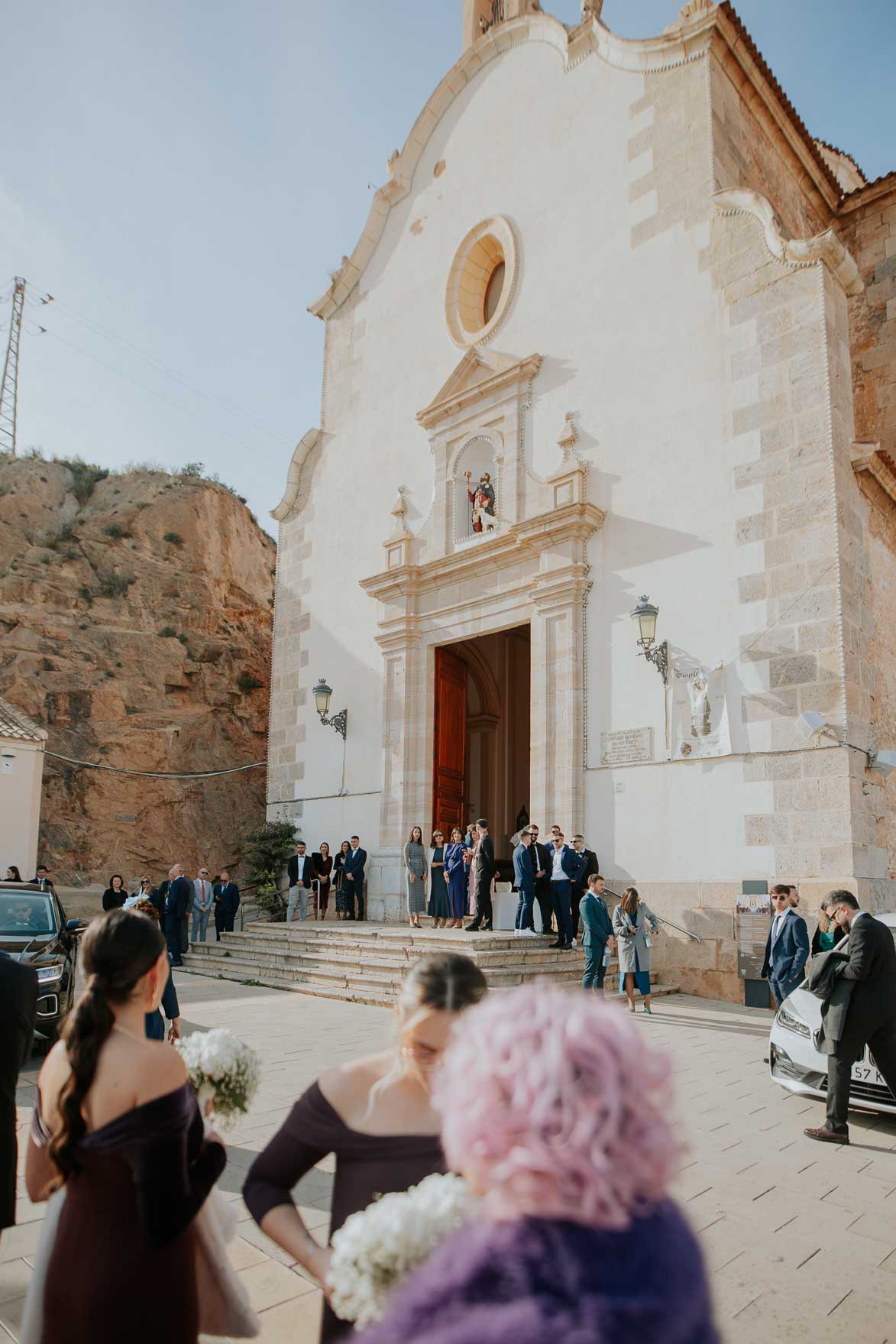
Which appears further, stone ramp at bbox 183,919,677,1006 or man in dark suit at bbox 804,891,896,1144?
stone ramp at bbox 183,919,677,1006

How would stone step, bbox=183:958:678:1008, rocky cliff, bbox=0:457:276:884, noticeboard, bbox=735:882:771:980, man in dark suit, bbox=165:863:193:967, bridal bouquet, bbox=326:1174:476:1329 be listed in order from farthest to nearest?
rocky cliff, bbox=0:457:276:884
man in dark suit, bbox=165:863:193:967
stone step, bbox=183:958:678:1008
noticeboard, bbox=735:882:771:980
bridal bouquet, bbox=326:1174:476:1329

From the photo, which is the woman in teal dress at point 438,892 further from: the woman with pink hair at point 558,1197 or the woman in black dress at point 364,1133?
the woman with pink hair at point 558,1197

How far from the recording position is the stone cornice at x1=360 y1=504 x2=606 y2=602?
12.9 meters

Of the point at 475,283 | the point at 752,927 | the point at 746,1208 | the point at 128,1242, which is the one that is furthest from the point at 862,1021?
the point at 475,283

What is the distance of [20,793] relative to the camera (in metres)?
18.0

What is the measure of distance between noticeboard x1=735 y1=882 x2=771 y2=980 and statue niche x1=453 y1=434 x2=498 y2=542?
6.76 m

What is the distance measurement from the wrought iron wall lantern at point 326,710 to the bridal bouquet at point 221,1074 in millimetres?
13421

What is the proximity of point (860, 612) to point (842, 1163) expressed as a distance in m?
7.28

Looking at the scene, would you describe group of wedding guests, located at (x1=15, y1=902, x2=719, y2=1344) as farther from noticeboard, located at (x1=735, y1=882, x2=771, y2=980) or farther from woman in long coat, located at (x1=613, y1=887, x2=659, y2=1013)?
noticeboard, located at (x1=735, y1=882, x2=771, y2=980)

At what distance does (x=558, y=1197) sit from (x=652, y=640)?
10992mm

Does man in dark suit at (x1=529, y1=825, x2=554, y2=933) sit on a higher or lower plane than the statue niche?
lower

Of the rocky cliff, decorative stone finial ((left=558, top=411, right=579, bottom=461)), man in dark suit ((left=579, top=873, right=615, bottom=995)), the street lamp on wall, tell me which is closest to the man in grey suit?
the rocky cliff

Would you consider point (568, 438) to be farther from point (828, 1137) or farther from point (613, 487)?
point (828, 1137)

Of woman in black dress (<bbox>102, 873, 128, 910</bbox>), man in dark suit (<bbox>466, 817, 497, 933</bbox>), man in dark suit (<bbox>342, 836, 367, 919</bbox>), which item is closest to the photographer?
man in dark suit (<bbox>466, 817, 497, 933</bbox>)
